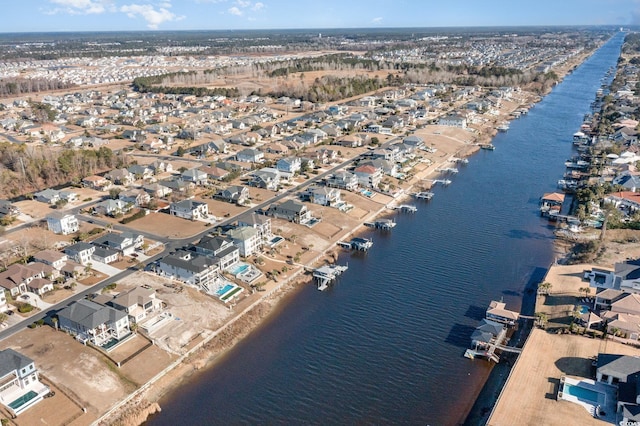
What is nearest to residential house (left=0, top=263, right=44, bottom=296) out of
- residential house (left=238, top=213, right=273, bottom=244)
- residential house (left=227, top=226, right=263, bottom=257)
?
residential house (left=227, top=226, right=263, bottom=257)

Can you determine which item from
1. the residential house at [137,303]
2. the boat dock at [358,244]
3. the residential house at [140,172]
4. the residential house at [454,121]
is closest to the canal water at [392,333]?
the boat dock at [358,244]

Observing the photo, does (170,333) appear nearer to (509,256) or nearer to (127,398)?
(127,398)

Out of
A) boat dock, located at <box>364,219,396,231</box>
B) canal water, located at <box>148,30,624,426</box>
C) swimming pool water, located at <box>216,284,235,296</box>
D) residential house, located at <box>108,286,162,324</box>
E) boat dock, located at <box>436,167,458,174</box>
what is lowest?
canal water, located at <box>148,30,624,426</box>

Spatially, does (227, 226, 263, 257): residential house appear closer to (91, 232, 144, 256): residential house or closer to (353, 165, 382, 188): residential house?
(91, 232, 144, 256): residential house

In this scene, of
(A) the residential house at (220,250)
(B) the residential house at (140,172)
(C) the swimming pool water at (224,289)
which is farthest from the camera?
(B) the residential house at (140,172)

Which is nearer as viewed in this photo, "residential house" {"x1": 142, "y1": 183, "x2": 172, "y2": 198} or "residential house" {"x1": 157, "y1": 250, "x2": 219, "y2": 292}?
"residential house" {"x1": 157, "y1": 250, "x2": 219, "y2": 292}

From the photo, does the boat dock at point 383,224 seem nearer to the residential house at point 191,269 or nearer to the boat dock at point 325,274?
the boat dock at point 325,274

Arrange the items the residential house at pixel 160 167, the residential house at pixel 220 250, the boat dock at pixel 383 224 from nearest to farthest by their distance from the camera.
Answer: the residential house at pixel 220 250
the boat dock at pixel 383 224
the residential house at pixel 160 167

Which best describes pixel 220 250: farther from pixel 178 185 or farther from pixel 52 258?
pixel 178 185
